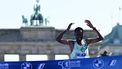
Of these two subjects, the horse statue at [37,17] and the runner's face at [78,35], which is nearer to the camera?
the runner's face at [78,35]

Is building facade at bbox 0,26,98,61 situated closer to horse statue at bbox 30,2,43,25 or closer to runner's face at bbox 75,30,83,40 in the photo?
horse statue at bbox 30,2,43,25

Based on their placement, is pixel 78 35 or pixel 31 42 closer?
pixel 78 35

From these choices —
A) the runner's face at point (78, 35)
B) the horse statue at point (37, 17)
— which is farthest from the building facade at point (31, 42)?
the runner's face at point (78, 35)

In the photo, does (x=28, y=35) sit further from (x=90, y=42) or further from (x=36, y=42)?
(x=90, y=42)

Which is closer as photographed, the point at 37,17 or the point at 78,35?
the point at 78,35

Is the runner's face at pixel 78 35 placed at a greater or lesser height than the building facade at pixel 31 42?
greater

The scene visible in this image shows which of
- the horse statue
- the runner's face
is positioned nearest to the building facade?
the horse statue

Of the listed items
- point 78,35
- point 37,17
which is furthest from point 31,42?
point 78,35

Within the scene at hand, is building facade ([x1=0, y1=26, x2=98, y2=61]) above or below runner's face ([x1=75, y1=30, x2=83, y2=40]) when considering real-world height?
below

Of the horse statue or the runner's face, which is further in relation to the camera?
the horse statue

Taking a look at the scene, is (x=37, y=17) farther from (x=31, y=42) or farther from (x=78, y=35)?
(x=78, y=35)

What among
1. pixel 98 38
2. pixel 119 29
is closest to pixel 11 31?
pixel 119 29

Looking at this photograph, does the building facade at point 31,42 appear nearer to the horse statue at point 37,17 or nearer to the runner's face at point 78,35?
the horse statue at point 37,17

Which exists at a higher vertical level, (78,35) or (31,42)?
(78,35)
